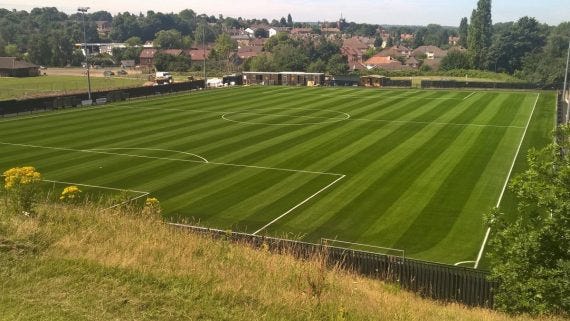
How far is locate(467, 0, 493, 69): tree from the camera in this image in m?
129

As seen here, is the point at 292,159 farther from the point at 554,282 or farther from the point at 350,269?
the point at 554,282

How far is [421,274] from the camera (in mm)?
17109

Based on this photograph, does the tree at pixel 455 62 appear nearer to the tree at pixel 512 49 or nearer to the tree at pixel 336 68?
the tree at pixel 512 49

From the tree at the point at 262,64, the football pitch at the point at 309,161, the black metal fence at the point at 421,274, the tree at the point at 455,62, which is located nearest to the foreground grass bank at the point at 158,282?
the black metal fence at the point at 421,274

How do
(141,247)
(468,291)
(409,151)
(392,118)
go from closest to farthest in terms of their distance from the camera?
(141,247)
(468,291)
(409,151)
(392,118)

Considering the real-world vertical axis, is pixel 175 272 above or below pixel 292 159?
above

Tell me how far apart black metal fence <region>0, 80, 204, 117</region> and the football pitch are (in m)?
2.62

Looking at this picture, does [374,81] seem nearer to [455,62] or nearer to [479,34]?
[455,62]

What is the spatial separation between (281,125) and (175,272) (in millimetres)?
40422

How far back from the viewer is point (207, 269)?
11.0 m

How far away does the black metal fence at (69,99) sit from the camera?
5638 centimetres

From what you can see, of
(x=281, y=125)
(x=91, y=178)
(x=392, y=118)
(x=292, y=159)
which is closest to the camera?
(x=91, y=178)

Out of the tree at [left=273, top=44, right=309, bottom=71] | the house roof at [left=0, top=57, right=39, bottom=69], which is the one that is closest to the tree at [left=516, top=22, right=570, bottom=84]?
the tree at [left=273, top=44, right=309, bottom=71]

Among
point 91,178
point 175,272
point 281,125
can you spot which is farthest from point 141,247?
point 281,125
